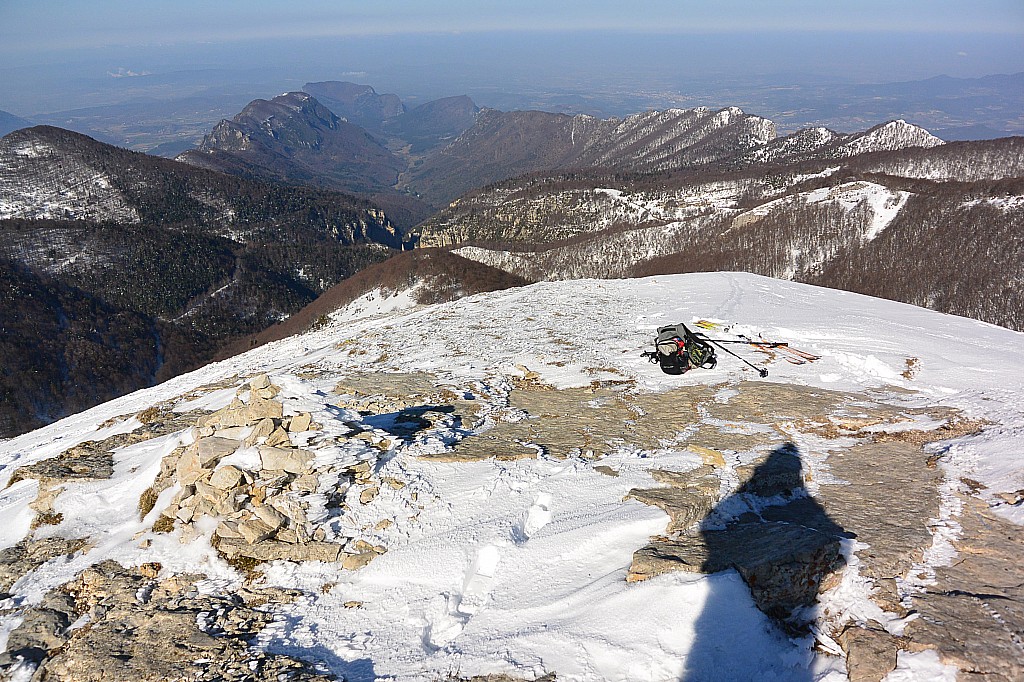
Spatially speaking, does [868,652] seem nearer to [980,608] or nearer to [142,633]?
[980,608]

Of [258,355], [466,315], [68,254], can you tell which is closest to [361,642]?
[466,315]

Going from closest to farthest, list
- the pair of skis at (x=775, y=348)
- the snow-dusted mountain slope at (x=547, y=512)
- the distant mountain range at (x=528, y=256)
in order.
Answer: the snow-dusted mountain slope at (x=547, y=512), the pair of skis at (x=775, y=348), the distant mountain range at (x=528, y=256)

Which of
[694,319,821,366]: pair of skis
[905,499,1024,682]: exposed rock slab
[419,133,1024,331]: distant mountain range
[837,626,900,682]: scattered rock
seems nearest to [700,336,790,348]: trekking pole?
[694,319,821,366]: pair of skis

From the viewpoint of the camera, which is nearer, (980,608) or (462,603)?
(980,608)

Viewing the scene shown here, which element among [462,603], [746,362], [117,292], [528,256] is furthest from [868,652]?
[117,292]

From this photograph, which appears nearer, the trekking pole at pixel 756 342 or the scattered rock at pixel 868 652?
the scattered rock at pixel 868 652

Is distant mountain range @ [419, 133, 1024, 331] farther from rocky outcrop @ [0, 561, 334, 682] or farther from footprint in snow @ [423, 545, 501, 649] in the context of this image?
rocky outcrop @ [0, 561, 334, 682]

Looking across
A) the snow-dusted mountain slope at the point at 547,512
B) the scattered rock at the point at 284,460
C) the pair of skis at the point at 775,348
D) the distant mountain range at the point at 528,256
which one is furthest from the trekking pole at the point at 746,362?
the distant mountain range at the point at 528,256

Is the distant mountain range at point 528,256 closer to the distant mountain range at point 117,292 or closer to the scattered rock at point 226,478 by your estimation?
the distant mountain range at point 117,292
